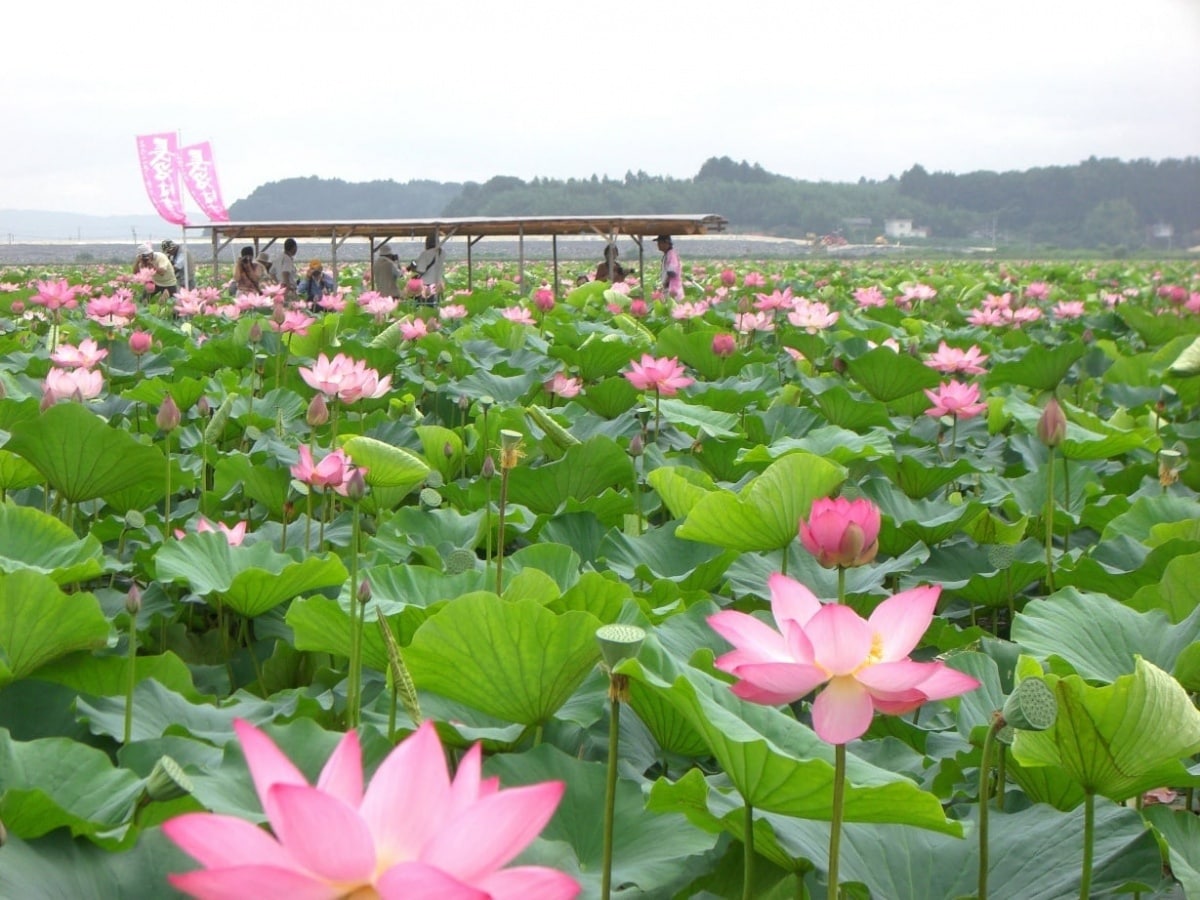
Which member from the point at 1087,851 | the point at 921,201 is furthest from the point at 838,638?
the point at 921,201

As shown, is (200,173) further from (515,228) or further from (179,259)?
(179,259)

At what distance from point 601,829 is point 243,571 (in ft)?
2.25

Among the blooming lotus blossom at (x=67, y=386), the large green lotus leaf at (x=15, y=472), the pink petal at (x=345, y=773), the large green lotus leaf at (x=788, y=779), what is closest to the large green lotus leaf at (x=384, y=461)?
the large green lotus leaf at (x=15, y=472)

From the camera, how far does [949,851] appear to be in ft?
3.12

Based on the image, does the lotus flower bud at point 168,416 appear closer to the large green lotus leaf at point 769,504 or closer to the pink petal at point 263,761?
the large green lotus leaf at point 769,504

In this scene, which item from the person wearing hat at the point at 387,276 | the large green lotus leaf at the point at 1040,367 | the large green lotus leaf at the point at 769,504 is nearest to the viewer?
the large green lotus leaf at the point at 769,504

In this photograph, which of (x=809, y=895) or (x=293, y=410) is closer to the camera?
(x=809, y=895)

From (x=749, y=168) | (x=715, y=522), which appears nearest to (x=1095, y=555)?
(x=715, y=522)

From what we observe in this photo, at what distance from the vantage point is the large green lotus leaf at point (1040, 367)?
318 centimetres

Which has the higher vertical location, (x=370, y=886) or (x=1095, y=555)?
(x=370, y=886)

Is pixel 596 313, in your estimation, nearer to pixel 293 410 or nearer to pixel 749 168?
pixel 293 410

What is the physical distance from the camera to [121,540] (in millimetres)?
1837

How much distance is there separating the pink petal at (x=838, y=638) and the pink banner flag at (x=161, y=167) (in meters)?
18.4

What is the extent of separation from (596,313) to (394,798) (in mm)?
5249
